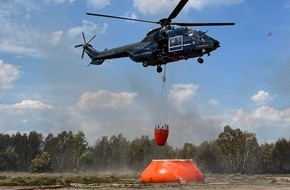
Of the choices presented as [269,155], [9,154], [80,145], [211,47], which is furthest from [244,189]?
[9,154]

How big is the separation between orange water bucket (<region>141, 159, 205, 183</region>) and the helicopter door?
19.2 meters

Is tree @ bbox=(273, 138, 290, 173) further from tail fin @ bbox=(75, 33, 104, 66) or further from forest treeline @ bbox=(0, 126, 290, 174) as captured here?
tail fin @ bbox=(75, 33, 104, 66)

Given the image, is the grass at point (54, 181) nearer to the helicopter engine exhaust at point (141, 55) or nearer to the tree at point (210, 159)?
the helicopter engine exhaust at point (141, 55)

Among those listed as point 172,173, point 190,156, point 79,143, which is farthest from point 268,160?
point 172,173

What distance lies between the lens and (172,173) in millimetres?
54750

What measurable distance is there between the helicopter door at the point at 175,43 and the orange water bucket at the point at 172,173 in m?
19.2

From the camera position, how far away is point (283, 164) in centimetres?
15662

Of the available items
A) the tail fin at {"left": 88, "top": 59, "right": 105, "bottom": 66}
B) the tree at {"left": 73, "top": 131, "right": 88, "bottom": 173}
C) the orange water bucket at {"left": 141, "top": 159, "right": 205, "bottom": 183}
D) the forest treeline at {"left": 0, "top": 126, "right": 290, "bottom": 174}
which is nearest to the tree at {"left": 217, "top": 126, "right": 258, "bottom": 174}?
the forest treeline at {"left": 0, "top": 126, "right": 290, "bottom": 174}

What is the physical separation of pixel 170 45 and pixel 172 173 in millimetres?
19547

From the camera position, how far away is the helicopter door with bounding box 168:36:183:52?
4408cm

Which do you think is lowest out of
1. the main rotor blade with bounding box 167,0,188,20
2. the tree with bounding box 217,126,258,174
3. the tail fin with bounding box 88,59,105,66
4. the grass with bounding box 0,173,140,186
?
the grass with bounding box 0,173,140,186

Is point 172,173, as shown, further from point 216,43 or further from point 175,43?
point 216,43

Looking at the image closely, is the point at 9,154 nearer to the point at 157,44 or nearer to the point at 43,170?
the point at 43,170

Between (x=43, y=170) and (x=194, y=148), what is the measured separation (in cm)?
6970
